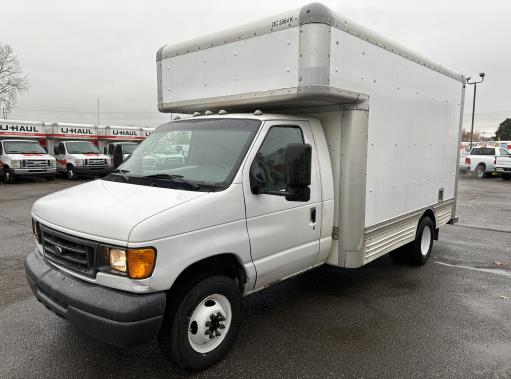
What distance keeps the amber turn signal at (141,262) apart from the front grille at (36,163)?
18526mm

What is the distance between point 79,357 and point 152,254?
1.43 m

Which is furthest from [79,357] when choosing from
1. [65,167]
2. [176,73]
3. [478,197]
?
[65,167]

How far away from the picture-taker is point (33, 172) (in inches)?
739

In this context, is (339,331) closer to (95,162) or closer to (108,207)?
(108,207)

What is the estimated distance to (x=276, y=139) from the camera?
3.80m

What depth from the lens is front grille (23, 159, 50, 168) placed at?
18.6 m

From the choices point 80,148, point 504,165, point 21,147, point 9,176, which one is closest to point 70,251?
point 9,176

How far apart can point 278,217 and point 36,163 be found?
60.3ft

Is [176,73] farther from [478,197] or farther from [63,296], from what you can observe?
[478,197]

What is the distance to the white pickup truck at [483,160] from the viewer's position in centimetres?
2448

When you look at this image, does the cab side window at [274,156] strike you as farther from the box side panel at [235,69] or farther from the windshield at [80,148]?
the windshield at [80,148]

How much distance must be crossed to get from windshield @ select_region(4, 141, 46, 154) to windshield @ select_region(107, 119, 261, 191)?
58.3 feet

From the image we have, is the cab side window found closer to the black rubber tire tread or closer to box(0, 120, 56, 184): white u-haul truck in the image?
the black rubber tire tread

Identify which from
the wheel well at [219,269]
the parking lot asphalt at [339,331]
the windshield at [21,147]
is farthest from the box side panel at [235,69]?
the windshield at [21,147]
